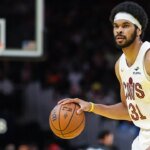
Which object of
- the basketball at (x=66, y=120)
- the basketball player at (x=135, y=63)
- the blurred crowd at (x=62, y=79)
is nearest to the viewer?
the basketball player at (x=135, y=63)

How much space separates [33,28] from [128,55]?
4665mm

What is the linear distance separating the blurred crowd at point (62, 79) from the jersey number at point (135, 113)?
4.93 metres

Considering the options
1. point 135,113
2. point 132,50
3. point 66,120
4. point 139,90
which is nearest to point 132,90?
point 139,90

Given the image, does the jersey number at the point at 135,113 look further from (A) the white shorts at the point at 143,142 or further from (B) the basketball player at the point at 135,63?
(A) the white shorts at the point at 143,142

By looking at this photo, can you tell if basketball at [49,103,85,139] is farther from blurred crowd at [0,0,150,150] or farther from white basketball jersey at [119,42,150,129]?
blurred crowd at [0,0,150,150]

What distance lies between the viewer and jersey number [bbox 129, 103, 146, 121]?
5.32 meters

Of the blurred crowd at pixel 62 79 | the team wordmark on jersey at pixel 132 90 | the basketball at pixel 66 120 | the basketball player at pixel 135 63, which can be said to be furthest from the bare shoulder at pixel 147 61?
the blurred crowd at pixel 62 79

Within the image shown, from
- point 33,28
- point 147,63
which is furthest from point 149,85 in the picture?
point 33,28

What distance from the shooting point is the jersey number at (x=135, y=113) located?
17.5 feet

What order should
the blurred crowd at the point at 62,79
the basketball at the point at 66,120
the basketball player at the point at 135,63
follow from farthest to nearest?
the blurred crowd at the point at 62,79, the basketball at the point at 66,120, the basketball player at the point at 135,63

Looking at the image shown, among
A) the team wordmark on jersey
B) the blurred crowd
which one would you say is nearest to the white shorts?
the team wordmark on jersey

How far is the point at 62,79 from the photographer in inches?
493

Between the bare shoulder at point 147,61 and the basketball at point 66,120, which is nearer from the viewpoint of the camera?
the bare shoulder at point 147,61

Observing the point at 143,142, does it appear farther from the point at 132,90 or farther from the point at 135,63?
the point at 135,63
